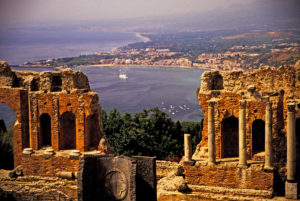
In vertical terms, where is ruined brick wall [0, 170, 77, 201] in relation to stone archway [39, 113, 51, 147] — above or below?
below

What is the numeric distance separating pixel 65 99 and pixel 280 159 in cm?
1048

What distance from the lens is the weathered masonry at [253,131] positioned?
53.1 feet

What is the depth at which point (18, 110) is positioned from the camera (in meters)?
20.1

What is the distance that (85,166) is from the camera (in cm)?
1402

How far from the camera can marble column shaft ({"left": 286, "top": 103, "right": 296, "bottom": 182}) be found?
15.7 m

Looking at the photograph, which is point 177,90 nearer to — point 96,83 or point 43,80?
point 96,83

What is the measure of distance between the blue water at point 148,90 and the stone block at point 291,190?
39.4 meters

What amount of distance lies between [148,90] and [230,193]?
59.7m

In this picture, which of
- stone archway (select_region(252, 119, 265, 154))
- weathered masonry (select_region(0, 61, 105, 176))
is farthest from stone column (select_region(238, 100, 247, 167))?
weathered masonry (select_region(0, 61, 105, 176))

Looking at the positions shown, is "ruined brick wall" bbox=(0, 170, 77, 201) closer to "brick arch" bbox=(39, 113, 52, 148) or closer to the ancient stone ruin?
the ancient stone ruin

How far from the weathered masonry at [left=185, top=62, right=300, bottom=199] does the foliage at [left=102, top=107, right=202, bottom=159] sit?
8.29m

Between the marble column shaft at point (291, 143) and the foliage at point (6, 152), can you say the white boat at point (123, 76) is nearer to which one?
the foliage at point (6, 152)

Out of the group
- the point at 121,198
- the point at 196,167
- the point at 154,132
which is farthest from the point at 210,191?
the point at 154,132

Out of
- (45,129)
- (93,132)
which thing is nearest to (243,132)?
(93,132)
